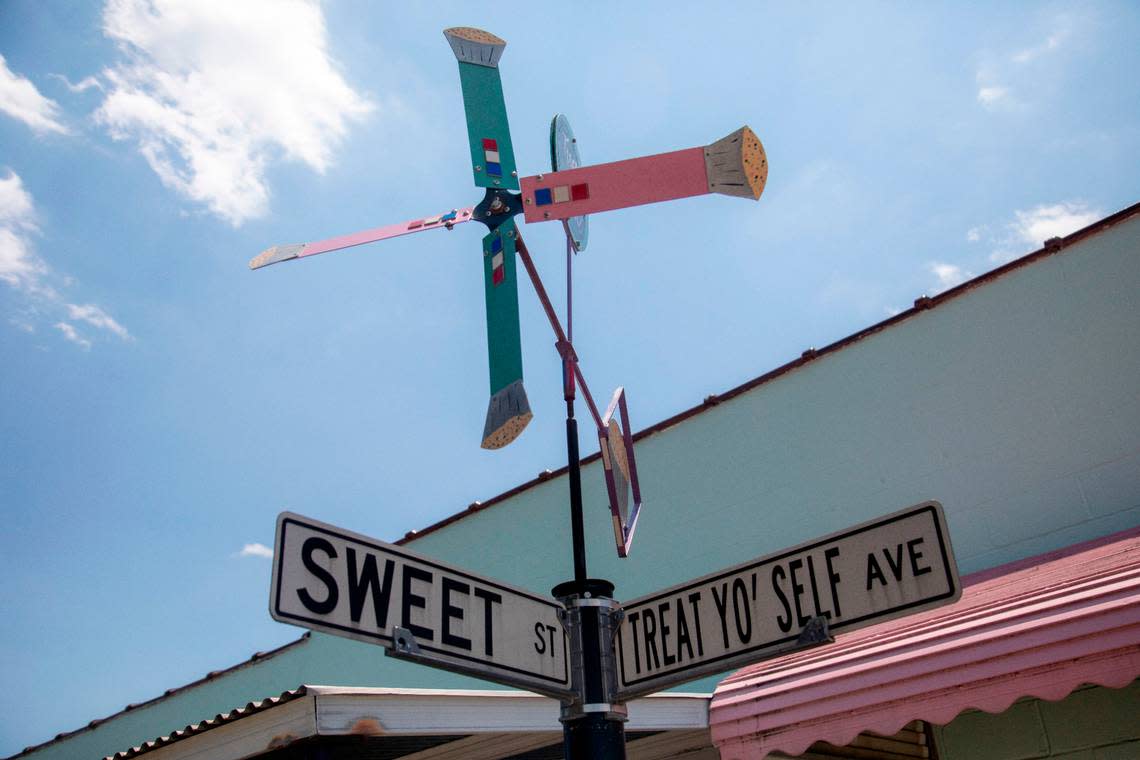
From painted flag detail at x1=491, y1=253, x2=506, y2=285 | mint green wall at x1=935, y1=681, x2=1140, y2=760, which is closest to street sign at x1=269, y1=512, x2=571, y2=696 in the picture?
painted flag detail at x1=491, y1=253, x2=506, y2=285

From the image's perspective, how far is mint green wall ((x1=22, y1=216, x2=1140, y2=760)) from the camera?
6.40m

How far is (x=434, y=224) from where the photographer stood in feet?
12.7

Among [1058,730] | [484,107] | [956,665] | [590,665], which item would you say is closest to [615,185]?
[484,107]

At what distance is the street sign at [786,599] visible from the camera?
2604 mm

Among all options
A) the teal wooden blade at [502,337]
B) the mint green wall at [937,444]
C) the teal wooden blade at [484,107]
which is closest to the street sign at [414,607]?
the teal wooden blade at [502,337]

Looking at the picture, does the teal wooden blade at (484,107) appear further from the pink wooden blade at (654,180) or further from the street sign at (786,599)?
the street sign at (786,599)

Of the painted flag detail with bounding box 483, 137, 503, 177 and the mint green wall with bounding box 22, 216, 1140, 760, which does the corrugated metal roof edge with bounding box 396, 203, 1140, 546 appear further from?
the painted flag detail with bounding box 483, 137, 503, 177

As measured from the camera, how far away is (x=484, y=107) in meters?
3.95

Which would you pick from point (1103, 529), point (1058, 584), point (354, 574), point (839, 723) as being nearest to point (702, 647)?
point (354, 574)

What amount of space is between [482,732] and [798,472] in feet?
13.4

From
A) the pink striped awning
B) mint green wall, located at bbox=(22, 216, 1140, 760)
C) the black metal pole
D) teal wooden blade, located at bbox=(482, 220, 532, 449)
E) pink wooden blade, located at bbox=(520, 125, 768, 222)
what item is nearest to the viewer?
the black metal pole

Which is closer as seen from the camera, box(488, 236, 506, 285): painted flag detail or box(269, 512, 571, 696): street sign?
box(269, 512, 571, 696): street sign

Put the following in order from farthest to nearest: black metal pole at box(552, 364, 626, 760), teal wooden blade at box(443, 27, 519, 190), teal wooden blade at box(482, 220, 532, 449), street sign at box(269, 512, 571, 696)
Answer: teal wooden blade at box(443, 27, 519, 190) < teal wooden blade at box(482, 220, 532, 449) < black metal pole at box(552, 364, 626, 760) < street sign at box(269, 512, 571, 696)

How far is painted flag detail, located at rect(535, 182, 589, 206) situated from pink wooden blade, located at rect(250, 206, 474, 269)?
19.8 inches
